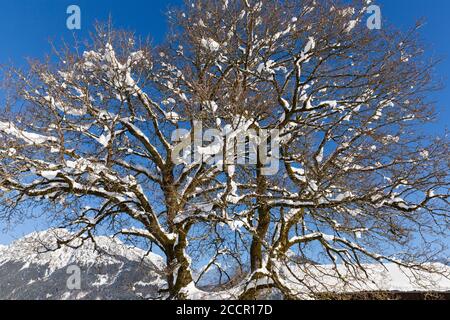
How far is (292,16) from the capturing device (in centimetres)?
955

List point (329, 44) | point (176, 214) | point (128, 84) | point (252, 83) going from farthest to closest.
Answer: point (252, 83) < point (329, 44) < point (128, 84) < point (176, 214)

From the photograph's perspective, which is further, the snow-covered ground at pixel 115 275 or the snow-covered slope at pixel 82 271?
the snow-covered slope at pixel 82 271

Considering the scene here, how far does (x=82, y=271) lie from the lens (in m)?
11.5

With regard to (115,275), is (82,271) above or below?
above

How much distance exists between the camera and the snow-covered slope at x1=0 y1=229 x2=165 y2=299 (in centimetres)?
908

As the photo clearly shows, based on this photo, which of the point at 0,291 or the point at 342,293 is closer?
the point at 342,293

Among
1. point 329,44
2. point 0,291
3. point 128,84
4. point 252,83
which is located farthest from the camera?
point 0,291

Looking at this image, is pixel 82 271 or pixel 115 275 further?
pixel 82 271

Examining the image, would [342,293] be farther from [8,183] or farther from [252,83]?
[8,183]

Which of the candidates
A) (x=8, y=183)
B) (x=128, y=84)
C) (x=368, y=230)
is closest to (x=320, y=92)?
(x=368, y=230)

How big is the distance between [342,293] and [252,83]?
5.13 m

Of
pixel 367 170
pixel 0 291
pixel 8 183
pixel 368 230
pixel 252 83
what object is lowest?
pixel 0 291

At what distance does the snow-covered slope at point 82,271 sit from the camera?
9.08 meters

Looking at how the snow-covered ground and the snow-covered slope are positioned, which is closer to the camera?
the snow-covered ground
